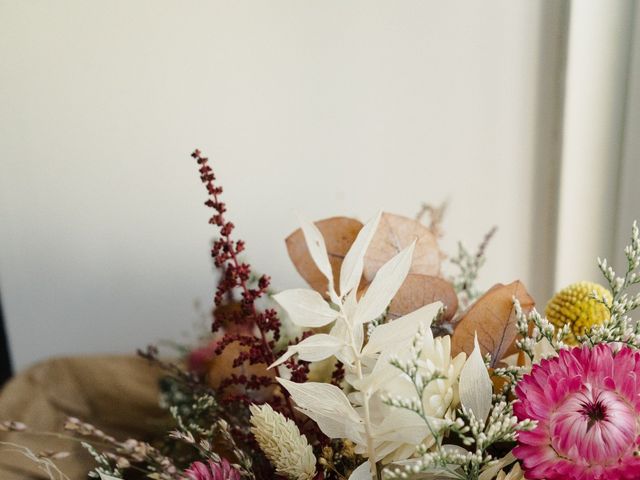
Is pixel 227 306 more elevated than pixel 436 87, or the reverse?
pixel 436 87

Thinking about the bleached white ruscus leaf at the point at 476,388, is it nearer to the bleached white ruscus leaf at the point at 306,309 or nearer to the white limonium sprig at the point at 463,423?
the white limonium sprig at the point at 463,423

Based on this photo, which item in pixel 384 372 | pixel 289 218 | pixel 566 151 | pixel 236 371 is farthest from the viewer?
pixel 289 218

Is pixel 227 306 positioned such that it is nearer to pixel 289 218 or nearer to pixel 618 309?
pixel 289 218

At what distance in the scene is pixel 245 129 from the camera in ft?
2.89

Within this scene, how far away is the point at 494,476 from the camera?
1.48 ft

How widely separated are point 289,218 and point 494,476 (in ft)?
1.81

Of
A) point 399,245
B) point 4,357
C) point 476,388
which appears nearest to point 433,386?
point 476,388

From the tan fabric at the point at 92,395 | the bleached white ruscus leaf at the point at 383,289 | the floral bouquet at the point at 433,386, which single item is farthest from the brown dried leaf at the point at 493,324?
the tan fabric at the point at 92,395

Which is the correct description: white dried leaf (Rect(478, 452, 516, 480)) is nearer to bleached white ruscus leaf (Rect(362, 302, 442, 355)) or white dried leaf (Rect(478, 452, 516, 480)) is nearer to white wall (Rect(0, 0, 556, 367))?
bleached white ruscus leaf (Rect(362, 302, 442, 355))

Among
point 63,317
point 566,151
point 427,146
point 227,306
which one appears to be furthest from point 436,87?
point 63,317

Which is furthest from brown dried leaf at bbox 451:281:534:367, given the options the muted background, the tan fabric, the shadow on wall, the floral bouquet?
the shadow on wall

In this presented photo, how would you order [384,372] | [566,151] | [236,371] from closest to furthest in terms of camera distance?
[384,372], [236,371], [566,151]

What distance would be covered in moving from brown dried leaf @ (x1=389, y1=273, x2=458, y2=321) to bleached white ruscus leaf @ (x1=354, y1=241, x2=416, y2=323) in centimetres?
9

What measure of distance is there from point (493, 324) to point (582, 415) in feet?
0.40
